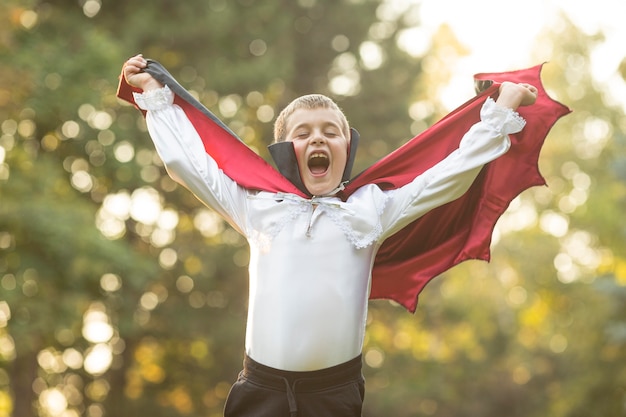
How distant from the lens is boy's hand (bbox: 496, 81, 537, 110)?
11.3 ft

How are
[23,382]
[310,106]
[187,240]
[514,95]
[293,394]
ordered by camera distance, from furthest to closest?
[187,240] < [23,382] < [310,106] < [514,95] < [293,394]

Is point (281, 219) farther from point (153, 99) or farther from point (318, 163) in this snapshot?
point (153, 99)

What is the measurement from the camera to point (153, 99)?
3.51 m

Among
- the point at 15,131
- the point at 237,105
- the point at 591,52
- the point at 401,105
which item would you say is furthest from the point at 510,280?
the point at 15,131

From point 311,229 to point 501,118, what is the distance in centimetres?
88

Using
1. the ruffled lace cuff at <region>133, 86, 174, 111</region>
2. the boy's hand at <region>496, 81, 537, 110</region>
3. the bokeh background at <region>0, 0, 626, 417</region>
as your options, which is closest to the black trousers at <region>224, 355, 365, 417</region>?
the ruffled lace cuff at <region>133, 86, 174, 111</region>

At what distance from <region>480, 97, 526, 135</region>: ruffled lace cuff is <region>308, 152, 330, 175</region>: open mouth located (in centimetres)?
66

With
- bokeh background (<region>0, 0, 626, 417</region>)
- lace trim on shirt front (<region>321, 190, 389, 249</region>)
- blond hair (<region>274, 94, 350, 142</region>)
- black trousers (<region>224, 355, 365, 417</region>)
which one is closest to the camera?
black trousers (<region>224, 355, 365, 417</region>)

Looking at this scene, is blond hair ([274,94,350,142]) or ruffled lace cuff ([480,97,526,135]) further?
blond hair ([274,94,350,142])

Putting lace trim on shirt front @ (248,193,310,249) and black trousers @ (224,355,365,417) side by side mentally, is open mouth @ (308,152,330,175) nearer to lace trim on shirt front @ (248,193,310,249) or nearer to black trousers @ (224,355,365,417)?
lace trim on shirt front @ (248,193,310,249)

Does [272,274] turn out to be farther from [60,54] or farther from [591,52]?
[591,52]

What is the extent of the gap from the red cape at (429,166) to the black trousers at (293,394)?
2.34 feet

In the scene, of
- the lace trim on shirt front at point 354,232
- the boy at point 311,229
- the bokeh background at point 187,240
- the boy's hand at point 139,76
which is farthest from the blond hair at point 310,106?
the bokeh background at point 187,240

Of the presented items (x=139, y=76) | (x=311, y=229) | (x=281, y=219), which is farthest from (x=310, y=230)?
(x=139, y=76)
